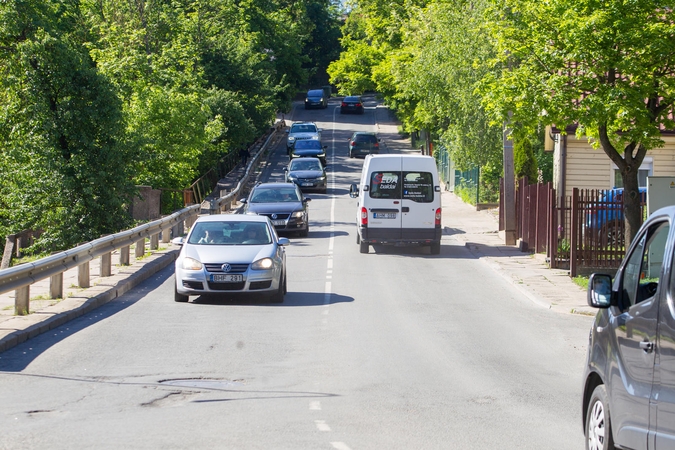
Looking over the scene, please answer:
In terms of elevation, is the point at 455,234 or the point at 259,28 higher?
the point at 259,28

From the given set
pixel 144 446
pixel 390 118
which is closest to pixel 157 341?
pixel 144 446

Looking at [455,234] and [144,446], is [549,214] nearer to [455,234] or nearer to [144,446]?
[455,234]

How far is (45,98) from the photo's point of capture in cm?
2612

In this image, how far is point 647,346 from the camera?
5.00 metres

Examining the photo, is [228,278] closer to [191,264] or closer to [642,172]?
[191,264]

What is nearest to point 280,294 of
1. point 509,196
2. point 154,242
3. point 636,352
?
point 154,242

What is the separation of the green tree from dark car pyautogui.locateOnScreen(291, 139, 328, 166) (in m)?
33.2

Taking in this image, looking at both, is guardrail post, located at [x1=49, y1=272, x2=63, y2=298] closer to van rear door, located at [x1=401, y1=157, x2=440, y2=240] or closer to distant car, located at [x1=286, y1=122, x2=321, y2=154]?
van rear door, located at [x1=401, y1=157, x2=440, y2=240]

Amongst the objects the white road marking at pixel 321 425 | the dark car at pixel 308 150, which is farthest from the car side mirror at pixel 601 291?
the dark car at pixel 308 150

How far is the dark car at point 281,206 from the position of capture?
27.0 m

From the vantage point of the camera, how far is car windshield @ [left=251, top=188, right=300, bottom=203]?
2816 centimetres

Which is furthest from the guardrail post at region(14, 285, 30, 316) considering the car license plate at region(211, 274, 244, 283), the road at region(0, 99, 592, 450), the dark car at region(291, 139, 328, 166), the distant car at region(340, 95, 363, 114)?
the distant car at region(340, 95, 363, 114)

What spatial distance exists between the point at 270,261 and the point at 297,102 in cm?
8348

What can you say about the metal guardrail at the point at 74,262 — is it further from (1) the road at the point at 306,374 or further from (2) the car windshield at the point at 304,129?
(2) the car windshield at the point at 304,129
